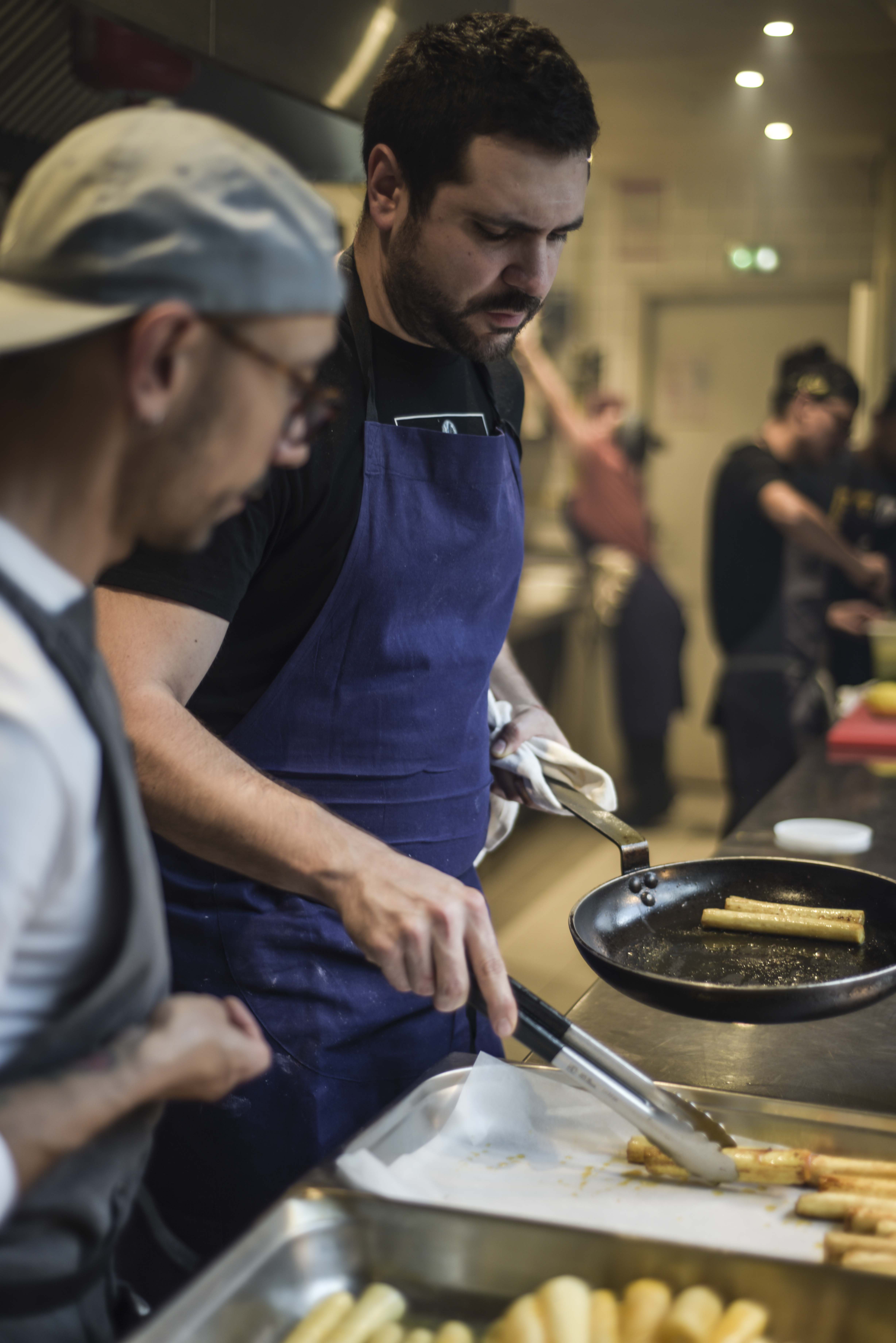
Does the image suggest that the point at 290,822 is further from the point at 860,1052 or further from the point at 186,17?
the point at 186,17

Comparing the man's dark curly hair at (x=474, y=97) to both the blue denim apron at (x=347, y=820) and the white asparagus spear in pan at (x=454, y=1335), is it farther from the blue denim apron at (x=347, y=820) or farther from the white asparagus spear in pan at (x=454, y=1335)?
the white asparagus spear in pan at (x=454, y=1335)

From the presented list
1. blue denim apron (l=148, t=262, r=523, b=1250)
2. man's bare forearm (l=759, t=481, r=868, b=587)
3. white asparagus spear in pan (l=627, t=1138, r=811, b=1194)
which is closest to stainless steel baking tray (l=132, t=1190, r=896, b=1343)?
white asparagus spear in pan (l=627, t=1138, r=811, b=1194)

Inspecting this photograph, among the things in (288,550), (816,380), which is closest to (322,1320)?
(288,550)

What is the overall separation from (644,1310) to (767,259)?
20.3ft

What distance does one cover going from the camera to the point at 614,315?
6516 millimetres

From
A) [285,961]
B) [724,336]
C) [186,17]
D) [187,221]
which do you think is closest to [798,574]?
[724,336]

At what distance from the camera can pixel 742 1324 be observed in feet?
2.70

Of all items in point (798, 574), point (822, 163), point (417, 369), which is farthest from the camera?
point (822, 163)

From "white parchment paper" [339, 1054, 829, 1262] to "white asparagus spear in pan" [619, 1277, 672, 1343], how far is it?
0.12 ft

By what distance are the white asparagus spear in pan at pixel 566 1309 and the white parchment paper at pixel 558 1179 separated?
39 millimetres

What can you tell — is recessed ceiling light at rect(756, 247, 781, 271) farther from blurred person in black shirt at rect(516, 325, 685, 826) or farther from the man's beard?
the man's beard

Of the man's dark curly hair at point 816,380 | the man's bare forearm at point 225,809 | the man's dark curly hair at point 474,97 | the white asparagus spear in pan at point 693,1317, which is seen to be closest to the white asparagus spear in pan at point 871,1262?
the white asparagus spear in pan at point 693,1317

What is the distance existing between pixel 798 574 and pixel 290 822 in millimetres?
3874

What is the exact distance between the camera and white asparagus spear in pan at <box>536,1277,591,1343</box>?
2.72 feet
